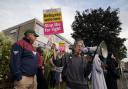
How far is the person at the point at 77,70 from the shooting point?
6.19 m

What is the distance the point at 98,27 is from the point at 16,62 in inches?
1709

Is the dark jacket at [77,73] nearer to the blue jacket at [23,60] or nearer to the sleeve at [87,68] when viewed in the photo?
the sleeve at [87,68]

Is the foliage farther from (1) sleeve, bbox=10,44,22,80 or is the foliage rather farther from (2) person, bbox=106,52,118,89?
(2) person, bbox=106,52,118,89

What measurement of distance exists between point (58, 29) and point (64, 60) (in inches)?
239

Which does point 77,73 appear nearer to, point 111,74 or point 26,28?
point 111,74

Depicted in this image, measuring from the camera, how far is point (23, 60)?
6.58m

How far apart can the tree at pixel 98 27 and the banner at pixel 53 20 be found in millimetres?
34049

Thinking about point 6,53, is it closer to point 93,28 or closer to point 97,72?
point 97,72

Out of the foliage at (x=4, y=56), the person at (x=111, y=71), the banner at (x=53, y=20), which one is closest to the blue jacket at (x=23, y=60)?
the foliage at (x=4, y=56)

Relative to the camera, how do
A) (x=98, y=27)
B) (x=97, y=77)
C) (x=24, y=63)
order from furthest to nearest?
1. (x=98, y=27)
2. (x=97, y=77)
3. (x=24, y=63)

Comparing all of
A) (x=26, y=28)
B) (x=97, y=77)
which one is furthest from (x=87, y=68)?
(x=26, y=28)

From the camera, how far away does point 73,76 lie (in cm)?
621

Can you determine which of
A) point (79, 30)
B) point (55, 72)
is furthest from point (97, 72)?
point (79, 30)

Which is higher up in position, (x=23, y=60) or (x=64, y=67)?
(x=23, y=60)
